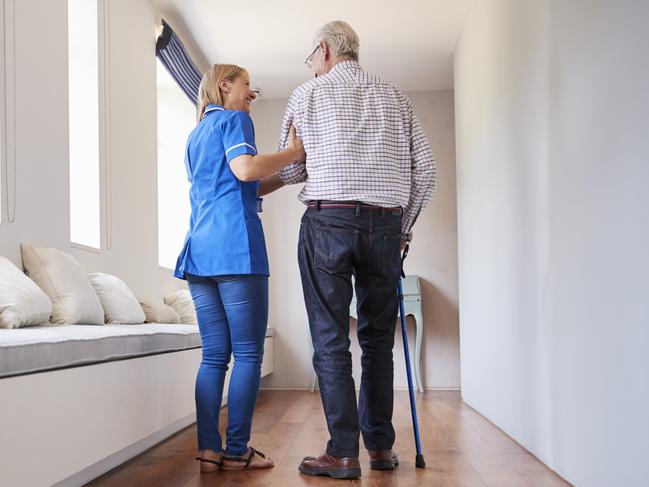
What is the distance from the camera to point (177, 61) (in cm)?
524

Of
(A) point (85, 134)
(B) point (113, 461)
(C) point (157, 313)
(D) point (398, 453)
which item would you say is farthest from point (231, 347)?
(A) point (85, 134)

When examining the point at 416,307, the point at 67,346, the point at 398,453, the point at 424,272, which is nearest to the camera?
the point at 67,346

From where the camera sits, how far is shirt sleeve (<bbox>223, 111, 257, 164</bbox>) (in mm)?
2629

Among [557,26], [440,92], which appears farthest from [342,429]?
[440,92]

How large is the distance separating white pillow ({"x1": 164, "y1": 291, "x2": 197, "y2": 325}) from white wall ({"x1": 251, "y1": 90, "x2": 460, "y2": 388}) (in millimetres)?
2183

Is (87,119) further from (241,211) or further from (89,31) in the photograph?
(241,211)

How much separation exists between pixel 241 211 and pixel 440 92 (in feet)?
15.3

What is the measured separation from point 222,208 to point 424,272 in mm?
4312

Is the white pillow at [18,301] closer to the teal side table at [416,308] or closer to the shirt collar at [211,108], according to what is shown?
the shirt collar at [211,108]

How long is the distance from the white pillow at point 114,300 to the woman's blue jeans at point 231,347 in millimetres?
815

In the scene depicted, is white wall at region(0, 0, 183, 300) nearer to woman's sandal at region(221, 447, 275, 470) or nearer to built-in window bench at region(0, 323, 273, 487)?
built-in window bench at region(0, 323, 273, 487)

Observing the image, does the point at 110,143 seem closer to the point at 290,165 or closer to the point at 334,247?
the point at 290,165

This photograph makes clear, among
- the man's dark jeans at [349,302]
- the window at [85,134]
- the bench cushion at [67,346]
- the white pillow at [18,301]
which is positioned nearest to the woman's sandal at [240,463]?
the man's dark jeans at [349,302]

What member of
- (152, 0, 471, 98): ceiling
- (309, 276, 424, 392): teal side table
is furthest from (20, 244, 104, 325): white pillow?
(309, 276, 424, 392): teal side table
